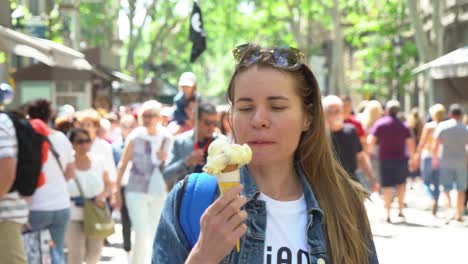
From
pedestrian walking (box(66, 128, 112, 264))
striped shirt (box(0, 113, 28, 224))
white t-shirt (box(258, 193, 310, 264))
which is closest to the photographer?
white t-shirt (box(258, 193, 310, 264))

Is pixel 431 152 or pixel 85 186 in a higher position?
pixel 85 186

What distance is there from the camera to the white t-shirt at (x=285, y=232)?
3.12 metres

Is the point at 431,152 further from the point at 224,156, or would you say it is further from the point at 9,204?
the point at 224,156

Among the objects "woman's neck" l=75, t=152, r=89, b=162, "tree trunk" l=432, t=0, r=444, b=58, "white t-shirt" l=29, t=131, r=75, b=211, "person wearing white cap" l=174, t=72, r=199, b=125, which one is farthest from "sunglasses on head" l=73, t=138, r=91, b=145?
"tree trunk" l=432, t=0, r=444, b=58

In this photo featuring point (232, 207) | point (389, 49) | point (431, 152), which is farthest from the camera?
point (389, 49)

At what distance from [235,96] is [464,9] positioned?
1493 inches

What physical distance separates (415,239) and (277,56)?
11530 mm

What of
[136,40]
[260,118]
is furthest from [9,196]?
[136,40]

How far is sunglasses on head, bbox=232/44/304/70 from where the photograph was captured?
10.6ft

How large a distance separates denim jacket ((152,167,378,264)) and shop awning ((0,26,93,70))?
9.06 m

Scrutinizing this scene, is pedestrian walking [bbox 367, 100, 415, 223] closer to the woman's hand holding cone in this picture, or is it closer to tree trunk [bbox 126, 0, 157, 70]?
the woman's hand holding cone

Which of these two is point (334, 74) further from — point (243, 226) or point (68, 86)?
point (243, 226)

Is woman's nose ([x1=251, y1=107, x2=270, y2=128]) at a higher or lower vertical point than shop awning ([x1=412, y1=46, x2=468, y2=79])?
lower

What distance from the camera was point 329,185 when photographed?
334 centimetres
